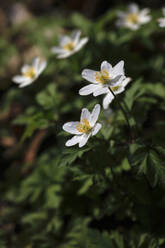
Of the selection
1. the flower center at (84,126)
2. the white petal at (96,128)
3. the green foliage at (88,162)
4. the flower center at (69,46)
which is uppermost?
the flower center at (69,46)

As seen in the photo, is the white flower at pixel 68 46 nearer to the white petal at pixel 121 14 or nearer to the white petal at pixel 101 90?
the white petal at pixel 121 14

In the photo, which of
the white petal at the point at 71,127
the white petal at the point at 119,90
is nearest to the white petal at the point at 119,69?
the white petal at the point at 119,90

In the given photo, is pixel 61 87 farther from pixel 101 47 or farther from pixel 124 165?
pixel 124 165

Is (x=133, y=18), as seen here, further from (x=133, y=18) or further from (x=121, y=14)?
(x=121, y=14)

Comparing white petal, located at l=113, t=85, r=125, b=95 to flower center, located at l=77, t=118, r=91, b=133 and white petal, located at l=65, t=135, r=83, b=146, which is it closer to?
flower center, located at l=77, t=118, r=91, b=133

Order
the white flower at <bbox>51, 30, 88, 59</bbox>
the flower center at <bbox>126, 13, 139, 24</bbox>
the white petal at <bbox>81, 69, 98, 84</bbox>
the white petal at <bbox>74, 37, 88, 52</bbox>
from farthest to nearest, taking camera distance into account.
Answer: the flower center at <bbox>126, 13, 139, 24</bbox>
the white flower at <bbox>51, 30, 88, 59</bbox>
the white petal at <bbox>74, 37, 88, 52</bbox>
the white petal at <bbox>81, 69, 98, 84</bbox>

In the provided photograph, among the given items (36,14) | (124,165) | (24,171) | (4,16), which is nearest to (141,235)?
(124,165)

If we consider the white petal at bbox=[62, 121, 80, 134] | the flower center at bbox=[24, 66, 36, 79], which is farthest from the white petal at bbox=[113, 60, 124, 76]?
the flower center at bbox=[24, 66, 36, 79]
